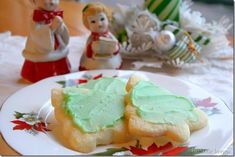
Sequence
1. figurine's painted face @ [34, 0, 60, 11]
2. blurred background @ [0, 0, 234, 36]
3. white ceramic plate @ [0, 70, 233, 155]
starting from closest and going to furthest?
white ceramic plate @ [0, 70, 233, 155], figurine's painted face @ [34, 0, 60, 11], blurred background @ [0, 0, 234, 36]

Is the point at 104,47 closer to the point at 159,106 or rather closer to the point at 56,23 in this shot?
the point at 56,23

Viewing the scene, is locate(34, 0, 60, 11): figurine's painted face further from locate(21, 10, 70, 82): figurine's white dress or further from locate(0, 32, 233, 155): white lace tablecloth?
locate(0, 32, 233, 155): white lace tablecloth

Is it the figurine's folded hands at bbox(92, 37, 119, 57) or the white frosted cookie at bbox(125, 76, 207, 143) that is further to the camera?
the figurine's folded hands at bbox(92, 37, 119, 57)

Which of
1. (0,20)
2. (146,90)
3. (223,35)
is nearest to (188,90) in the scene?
(146,90)

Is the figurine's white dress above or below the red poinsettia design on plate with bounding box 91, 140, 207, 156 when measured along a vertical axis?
above

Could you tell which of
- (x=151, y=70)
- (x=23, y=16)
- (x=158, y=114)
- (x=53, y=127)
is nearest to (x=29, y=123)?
(x=53, y=127)

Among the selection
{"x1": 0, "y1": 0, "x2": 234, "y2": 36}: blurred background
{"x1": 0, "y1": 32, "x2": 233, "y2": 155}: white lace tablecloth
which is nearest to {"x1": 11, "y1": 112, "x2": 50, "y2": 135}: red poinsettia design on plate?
{"x1": 0, "y1": 32, "x2": 233, "y2": 155}: white lace tablecloth

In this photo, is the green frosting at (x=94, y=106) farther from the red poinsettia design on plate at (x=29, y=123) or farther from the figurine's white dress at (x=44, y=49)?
the figurine's white dress at (x=44, y=49)

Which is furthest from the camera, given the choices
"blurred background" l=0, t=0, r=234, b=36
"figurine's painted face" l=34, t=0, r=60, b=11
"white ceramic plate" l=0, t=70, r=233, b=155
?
"blurred background" l=0, t=0, r=234, b=36
